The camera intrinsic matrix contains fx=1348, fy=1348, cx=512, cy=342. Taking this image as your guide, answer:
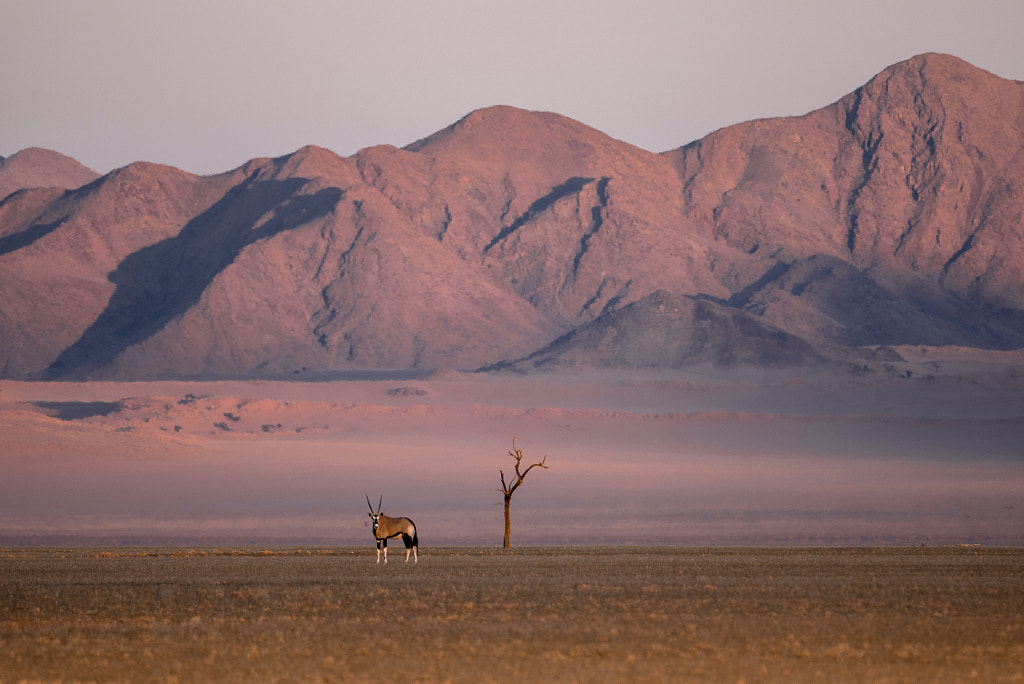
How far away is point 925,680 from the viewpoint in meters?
17.6

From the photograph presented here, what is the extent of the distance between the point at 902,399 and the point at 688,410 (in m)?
25.3

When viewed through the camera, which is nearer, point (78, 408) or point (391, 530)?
point (391, 530)

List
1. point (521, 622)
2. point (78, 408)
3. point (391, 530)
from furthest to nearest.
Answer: point (78, 408) < point (391, 530) < point (521, 622)

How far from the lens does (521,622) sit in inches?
937

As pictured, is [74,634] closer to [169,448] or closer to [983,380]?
[169,448]

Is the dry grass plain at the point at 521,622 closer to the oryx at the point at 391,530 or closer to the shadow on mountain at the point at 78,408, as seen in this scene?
the oryx at the point at 391,530

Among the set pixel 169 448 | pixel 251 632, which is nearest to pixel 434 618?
pixel 251 632

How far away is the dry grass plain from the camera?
18.8 metres

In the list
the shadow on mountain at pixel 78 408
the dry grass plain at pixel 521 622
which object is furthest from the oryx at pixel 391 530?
the shadow on mountain at pixel 78 408

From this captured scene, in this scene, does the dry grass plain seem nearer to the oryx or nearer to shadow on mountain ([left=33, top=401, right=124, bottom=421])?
the oryx

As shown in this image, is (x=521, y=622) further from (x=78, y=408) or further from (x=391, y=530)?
(x=78, y=408)

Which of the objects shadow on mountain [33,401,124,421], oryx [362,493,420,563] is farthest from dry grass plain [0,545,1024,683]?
shadow on mountain [33,401,124,421]

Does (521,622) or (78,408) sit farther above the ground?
(78,408)

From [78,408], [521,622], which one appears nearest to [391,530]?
[521,622]
